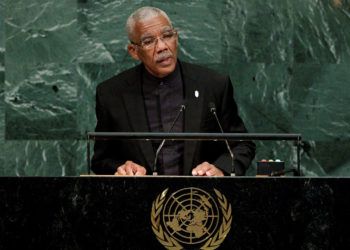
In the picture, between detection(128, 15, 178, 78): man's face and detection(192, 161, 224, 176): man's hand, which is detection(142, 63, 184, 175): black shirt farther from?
detection(192, 161, 224, 176): man's hand

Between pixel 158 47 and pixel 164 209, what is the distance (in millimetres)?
1455

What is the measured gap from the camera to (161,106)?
5.07m

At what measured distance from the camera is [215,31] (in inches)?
258

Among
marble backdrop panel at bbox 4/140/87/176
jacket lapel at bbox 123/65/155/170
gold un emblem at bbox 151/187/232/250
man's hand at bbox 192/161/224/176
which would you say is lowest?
gold un emblem at bbox 151/187/232/250

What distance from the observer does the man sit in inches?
190

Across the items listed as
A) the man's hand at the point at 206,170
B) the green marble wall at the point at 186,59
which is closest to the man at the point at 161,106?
the man's hand at the point at 206,170

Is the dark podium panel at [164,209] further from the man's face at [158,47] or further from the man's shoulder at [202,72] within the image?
the man's shoulder at [202,72]

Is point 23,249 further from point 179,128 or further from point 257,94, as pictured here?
point 257,94

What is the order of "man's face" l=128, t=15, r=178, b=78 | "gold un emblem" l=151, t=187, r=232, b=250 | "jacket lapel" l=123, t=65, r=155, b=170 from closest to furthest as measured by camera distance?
"gold un emblem" l=151, t=187, r=232, b=250 → "jacket lapel" l=123, t=65, r=155, b=170 → "man's face" l=128, t=15, r=178, b=78

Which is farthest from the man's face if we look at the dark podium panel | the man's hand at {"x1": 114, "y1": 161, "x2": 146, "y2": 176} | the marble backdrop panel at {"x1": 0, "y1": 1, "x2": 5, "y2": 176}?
the marble backdrop panel at {"x1": 0, "y1": 1, "x2": 5, "y2": 176}

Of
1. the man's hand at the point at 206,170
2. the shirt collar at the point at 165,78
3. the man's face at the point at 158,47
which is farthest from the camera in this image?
the shirt collar at the point at 165,78

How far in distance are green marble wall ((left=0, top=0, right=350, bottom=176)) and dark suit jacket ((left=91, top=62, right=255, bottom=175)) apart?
1.35 metres

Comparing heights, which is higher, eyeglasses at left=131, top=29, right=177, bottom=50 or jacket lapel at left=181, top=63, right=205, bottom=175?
eyeglasses at left=131, top=29, right=177, bottom=50

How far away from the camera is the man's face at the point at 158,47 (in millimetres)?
4957
